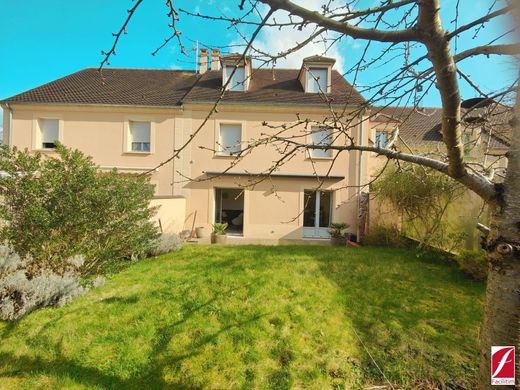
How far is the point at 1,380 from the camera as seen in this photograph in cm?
296

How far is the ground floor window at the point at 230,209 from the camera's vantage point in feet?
41.9

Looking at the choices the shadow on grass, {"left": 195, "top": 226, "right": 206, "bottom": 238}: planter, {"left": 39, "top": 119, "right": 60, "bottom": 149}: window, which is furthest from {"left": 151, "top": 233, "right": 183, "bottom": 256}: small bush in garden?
{"left": 39, "top": 119, "right": 60, "bottom": 149}: window

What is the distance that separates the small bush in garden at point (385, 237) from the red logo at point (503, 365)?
8.60 meters

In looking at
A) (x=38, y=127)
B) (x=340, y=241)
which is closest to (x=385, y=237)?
(x=340, y=241)

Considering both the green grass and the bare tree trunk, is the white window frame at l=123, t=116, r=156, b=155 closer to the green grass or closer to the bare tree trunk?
the green grass

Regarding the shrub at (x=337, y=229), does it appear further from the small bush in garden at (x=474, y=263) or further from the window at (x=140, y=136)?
the window at (x=140, y=136)

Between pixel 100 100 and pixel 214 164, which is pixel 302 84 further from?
pixel 100 100

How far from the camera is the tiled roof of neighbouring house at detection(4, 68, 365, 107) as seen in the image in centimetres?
1160

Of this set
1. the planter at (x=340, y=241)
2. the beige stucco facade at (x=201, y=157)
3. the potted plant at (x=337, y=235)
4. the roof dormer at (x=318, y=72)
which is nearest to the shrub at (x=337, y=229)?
the potted plant at (x=337, y=235)

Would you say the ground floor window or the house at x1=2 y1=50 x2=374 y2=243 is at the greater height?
the house at x1=2 y1=50 x2=374 y2=243

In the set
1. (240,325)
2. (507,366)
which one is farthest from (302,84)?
(507,366)

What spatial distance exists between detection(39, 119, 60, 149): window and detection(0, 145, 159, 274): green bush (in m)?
8.53

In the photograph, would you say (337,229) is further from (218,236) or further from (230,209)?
(230,209)

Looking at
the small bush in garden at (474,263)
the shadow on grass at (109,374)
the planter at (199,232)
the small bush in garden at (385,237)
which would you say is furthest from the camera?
the planter at (199,232)
